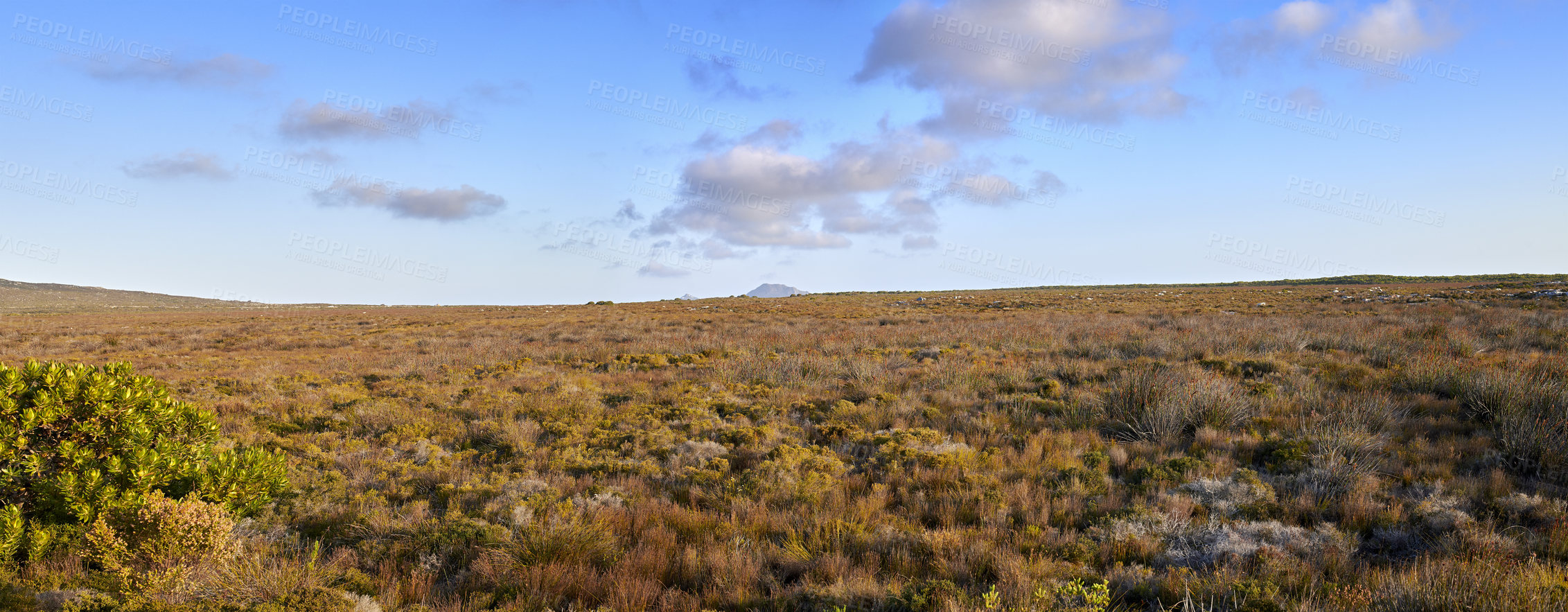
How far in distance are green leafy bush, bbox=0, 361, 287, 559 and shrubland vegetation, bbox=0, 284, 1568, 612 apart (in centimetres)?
3

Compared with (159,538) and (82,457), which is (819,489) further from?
(82,457)

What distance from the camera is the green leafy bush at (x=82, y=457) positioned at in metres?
4.45

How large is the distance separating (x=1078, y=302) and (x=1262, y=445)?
35890mm

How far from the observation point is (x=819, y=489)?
639 cm

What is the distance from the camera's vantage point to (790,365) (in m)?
13.6

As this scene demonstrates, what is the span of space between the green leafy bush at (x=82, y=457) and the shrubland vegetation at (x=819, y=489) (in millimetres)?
26

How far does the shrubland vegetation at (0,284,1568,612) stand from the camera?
14.0 feet

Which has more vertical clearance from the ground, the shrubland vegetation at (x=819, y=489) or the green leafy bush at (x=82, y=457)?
the green leafy bush at (x=82, y=457)

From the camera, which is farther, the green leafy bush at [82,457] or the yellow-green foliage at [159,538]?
the green leafy bush at [82,457]

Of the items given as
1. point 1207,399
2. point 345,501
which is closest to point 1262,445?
point 1207,399

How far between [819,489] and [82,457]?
5.91 meters

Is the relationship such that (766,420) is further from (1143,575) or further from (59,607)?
(59,607)

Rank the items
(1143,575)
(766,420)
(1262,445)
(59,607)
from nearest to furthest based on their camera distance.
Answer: (59,607)
(1143,575)
(1262,445)
(766,420)

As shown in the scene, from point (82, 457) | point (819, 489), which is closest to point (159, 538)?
point (82, 457)
